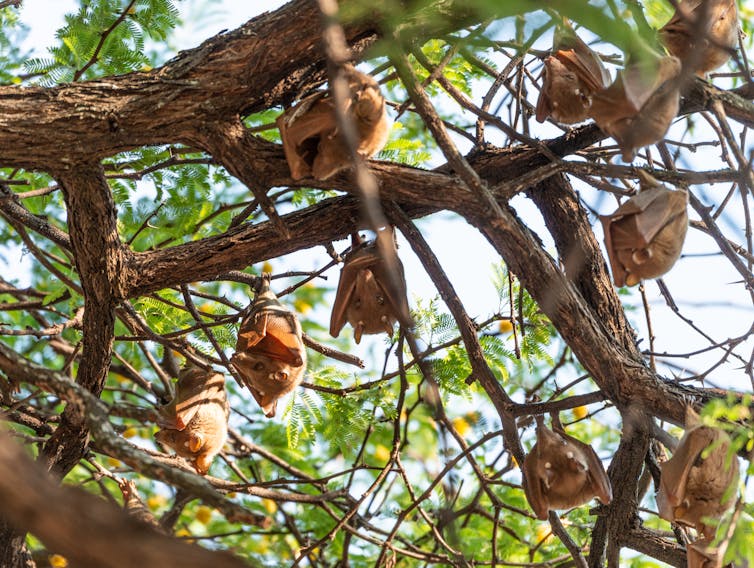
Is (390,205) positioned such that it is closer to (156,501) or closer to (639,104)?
(639,104)

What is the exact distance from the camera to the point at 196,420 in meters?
3.21

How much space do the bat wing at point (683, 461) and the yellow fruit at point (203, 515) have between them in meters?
4.34

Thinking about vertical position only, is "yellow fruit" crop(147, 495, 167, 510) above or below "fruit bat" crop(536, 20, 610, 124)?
below

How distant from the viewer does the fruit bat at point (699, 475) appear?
2.61 meters

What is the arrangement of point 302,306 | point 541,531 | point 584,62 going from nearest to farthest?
point 584,62 → point 541,531 → point 302,306

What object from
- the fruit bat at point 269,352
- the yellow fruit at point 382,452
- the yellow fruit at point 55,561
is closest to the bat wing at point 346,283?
the fruit bat at point 269,352

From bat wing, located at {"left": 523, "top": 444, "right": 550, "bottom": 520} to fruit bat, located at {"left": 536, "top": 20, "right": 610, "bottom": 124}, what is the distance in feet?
3.72

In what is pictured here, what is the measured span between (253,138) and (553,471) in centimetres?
143

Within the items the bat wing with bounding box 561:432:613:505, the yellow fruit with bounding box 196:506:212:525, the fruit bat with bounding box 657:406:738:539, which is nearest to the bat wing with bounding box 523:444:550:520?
the bat wing with bounding box 561:432:613:505

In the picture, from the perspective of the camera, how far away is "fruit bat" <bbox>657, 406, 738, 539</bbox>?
8.57 feet

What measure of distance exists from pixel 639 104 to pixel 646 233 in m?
0.38

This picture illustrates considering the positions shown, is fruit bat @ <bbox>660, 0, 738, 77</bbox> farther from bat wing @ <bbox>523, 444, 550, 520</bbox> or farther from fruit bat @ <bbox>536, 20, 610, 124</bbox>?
bat wing @ <bbox>523, 444, 550, 520</bbox>

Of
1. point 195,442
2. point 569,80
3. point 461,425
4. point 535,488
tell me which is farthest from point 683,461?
point 461,425

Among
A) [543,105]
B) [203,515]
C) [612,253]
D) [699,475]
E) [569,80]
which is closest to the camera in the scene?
[699,475]
